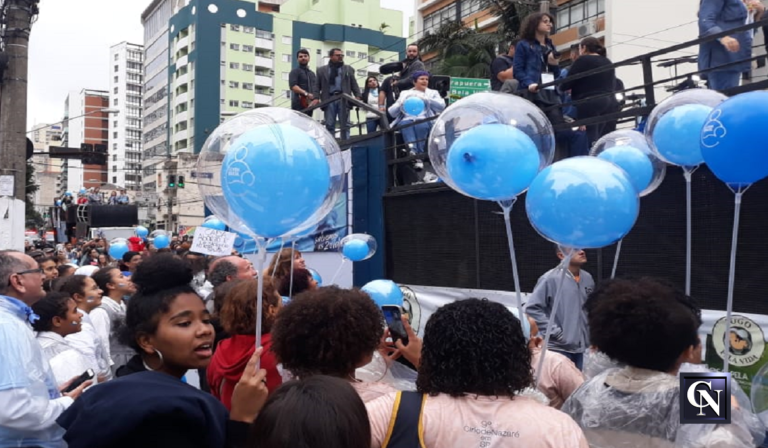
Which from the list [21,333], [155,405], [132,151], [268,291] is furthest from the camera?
[132,151]

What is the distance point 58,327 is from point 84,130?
450 feet

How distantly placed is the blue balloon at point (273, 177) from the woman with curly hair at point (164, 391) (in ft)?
2.02

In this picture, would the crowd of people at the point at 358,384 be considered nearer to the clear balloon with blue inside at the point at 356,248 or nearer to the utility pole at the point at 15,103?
the clear balloon with blue inside at the point at 356,248

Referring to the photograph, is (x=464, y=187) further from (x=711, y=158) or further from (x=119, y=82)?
(x=119, y=82)

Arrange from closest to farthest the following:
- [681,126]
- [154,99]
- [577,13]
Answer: [681,126]
[577,13]
[154,99]

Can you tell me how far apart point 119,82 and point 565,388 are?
428 feet

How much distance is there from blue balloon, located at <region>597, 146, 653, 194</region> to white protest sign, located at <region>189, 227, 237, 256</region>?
11.7 ft

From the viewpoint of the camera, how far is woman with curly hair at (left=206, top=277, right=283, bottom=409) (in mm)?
3318

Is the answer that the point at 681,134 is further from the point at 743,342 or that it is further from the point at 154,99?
the point at 154,99

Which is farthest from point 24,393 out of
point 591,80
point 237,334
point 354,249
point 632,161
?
point 591,80

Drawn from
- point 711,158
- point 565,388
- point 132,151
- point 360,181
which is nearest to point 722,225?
point 711,158

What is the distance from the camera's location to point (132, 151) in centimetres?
11944

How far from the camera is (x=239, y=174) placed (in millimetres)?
3139

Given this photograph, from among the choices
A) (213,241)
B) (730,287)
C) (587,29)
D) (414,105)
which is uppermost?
(587,29)
